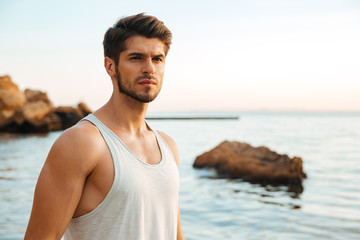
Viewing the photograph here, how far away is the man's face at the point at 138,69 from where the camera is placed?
6.51 ft

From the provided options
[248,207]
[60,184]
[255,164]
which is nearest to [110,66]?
[60,184]

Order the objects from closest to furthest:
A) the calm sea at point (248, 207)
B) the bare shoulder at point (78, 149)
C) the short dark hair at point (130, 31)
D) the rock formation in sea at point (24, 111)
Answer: the bare shoulder at point (78, 149), the short dark hair at point (130, 31), the calm sea at point (248, 207), the rock formation in sea at point (24, 111)

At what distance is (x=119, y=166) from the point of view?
1764 mm

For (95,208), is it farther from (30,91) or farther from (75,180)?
(30,91)

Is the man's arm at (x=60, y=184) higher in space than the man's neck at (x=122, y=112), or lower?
lower

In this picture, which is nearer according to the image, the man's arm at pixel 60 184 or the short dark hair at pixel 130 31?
the man's arm at pixel 60 184

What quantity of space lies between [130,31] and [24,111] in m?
42.7

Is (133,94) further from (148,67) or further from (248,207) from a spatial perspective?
(248,207)

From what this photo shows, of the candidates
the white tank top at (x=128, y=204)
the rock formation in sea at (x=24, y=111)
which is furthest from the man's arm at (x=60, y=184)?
the rock formation in sea at (x=24, y=111)

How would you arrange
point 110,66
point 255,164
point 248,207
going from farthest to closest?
1. point 255,164
2. point 248,207
3. point 110,66

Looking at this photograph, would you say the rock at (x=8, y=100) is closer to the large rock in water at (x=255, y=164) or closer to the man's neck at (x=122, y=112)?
the large rock in water at (x=255, y=164)

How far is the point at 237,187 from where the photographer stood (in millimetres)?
12344

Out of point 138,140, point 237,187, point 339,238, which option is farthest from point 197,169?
point 138,140

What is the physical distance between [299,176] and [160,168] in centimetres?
1194
